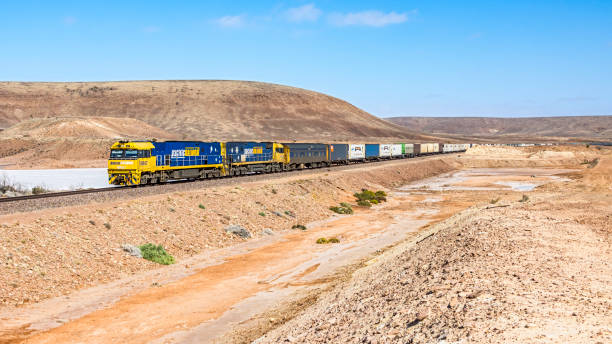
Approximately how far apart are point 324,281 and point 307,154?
48653mm

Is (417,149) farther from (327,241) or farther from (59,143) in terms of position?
(327,241)

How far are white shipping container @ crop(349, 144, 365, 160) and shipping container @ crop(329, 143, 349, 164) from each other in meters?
1.55

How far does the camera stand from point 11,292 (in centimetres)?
1817

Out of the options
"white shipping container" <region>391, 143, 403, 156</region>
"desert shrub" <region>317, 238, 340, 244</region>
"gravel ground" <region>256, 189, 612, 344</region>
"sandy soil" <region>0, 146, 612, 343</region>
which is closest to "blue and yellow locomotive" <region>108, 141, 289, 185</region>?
"sandy soil" <region>0, 146, 612, 343</region>

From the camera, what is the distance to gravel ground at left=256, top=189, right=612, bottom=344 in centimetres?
911

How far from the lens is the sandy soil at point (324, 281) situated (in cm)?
1016

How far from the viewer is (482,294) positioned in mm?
10852

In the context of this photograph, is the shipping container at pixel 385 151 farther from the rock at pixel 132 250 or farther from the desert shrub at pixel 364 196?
the rock at pixel 132 250

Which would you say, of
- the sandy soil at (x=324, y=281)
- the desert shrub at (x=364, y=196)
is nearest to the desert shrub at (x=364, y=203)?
the desert shrub at (x=364, y=196)

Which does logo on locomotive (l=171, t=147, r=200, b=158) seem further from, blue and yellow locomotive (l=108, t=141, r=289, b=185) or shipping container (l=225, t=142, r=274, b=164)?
shipping container (l=225, t=142, r=274, b=164)

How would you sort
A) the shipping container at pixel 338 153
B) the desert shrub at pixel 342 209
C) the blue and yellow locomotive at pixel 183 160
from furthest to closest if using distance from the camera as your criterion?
1. the shipping container at pixel 338 153
2. the desert shrub at pixel 342 209
3. the blue and yellow locomotive at pixel 183 160

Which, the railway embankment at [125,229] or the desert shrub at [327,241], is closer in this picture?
the railway embankment at [125,229]

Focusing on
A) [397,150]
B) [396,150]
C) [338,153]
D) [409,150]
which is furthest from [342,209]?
[409,150]

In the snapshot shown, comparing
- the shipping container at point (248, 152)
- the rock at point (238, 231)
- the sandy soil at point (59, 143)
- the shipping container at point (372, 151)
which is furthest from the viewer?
the shipping container at point (372, 151)
